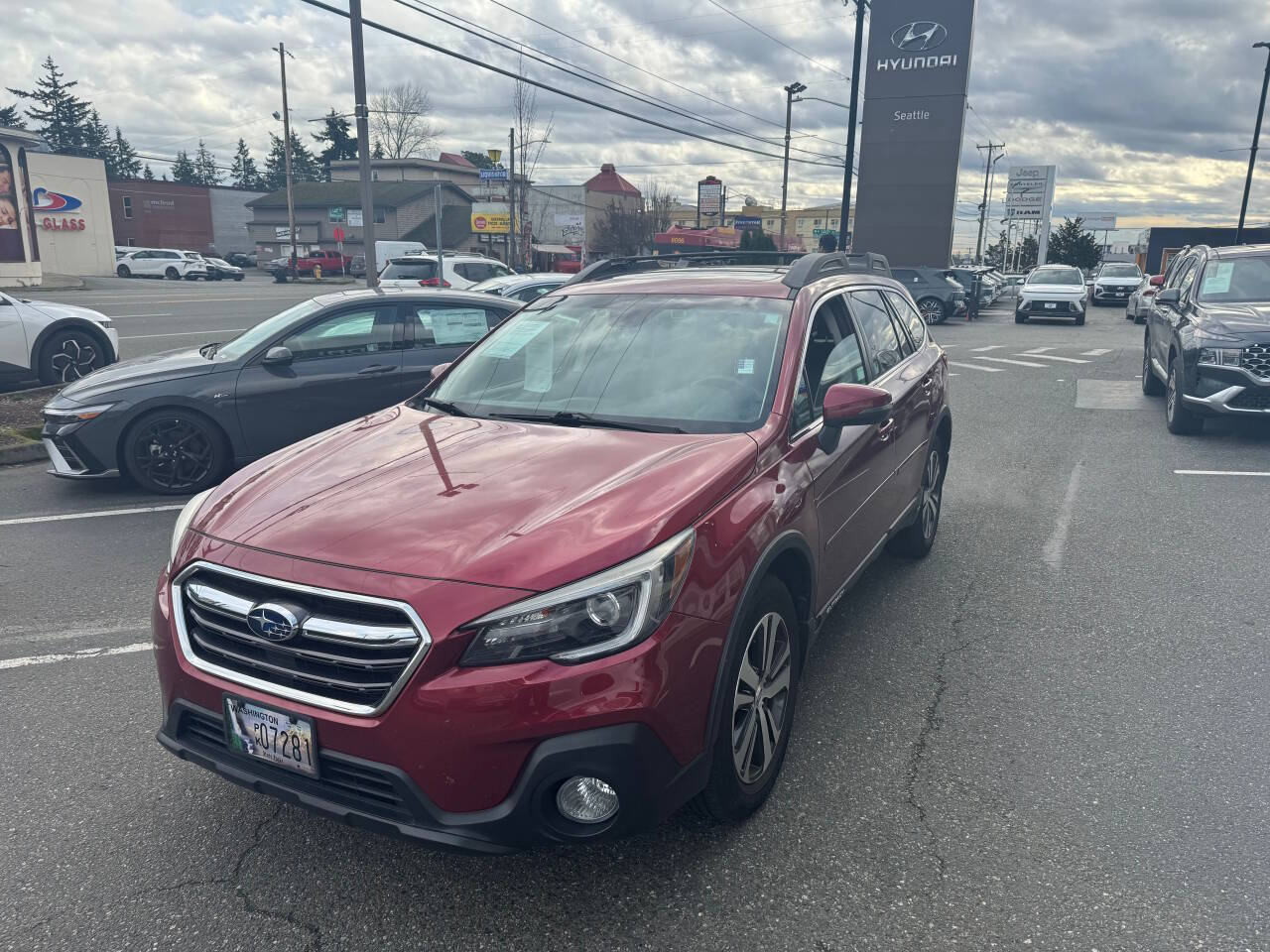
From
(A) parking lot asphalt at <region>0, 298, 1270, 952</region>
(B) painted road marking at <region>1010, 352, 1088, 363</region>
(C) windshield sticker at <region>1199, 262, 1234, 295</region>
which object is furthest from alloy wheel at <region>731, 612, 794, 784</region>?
(B) painted road marking at <region>1010, 352, 1088, 363</region>

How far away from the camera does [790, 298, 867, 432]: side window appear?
360 centimetres

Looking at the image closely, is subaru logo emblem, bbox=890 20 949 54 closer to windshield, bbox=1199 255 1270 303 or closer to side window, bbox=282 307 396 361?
windshield, bbox=1199 255 1270 303

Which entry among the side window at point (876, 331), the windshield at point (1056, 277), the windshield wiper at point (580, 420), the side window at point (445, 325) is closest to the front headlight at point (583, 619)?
the windshield wiper at point (580, 420)

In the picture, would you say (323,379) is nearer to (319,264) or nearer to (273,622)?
(273,622)

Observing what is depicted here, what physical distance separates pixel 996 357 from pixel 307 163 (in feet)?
338

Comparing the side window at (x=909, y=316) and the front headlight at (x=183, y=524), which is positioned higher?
the side window at (x=909, y=316)

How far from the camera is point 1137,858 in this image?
9.41 feet

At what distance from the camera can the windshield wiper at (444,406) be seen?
385 cm

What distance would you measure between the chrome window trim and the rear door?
461cm

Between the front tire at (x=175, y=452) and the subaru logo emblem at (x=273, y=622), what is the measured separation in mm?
4985

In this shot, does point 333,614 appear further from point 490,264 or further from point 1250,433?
point 490,264

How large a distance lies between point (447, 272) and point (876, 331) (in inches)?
772

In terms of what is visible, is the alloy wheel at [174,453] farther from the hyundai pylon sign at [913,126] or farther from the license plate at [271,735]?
the hyundai pylon sign at [913,126]

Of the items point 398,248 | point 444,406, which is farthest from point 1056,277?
point 398,248
